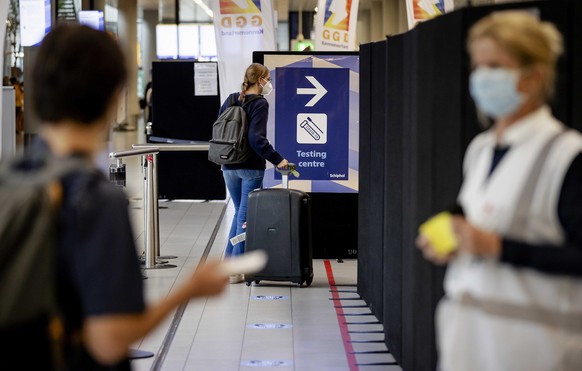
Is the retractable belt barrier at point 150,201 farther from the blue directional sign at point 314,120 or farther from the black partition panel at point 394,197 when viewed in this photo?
the black partition panel at point 394,197

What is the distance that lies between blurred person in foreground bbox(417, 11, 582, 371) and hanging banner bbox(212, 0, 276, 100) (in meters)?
10.8

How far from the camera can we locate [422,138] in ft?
15.1

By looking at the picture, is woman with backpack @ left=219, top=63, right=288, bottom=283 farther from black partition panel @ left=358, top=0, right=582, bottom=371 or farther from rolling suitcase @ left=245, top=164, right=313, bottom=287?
black partition panel @ left=358, top=0, right=582, bottom=371

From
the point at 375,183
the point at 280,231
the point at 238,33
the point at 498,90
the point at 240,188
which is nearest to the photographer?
the point at 498,90

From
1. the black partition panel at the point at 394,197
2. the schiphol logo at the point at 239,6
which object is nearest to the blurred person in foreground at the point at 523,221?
the black partition panel at the point at 394,197

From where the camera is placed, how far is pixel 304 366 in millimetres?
5789

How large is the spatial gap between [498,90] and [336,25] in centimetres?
1284

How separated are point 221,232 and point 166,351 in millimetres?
5525

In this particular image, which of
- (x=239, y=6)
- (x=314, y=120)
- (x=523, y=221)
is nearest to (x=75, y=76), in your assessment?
(x=523, y=221)

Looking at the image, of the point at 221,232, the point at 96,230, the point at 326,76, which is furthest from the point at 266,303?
the point at 96,230

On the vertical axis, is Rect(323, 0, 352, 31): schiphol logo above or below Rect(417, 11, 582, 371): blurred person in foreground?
above

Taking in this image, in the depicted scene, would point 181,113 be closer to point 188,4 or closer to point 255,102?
point 255,102

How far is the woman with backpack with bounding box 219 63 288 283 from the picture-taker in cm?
828

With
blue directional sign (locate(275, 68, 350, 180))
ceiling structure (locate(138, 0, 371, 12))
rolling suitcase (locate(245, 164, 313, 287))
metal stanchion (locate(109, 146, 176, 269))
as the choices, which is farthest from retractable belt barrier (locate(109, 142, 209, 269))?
ceiling structure (locate(138, 0, 371, 12))
